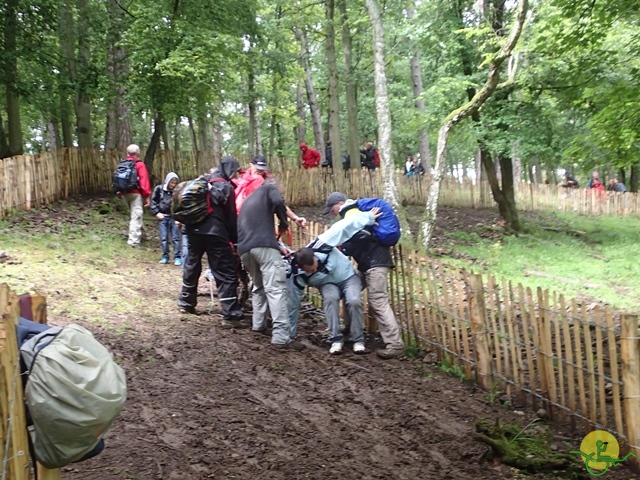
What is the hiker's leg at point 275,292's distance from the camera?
242 inches

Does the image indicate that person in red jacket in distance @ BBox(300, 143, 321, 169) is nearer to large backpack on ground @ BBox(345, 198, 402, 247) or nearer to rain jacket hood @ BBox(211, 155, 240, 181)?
rain jacket hood @ BBox(211, 155, 240, 181)

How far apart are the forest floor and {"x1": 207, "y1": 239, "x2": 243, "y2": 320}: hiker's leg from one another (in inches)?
10.8

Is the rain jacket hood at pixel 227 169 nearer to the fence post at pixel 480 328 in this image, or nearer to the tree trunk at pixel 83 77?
the fence post at pixel 480 328

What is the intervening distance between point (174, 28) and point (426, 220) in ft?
23.6

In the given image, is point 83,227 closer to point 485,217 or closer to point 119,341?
point 119,341

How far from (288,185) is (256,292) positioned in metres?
11.4

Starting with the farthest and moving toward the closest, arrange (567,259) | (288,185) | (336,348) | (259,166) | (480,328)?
(288,185) < (567,259) < (259,166) < (336,348) < (480,328)

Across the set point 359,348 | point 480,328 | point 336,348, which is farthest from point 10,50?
point 480,328

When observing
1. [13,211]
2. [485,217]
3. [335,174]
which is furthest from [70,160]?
[485,217]

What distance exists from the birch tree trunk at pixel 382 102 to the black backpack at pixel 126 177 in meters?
4.90

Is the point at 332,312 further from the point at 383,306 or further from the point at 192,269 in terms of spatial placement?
the point at 192,269

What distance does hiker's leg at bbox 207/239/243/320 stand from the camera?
6.66 metres

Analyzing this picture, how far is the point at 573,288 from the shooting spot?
10188mm

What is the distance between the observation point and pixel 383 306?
20.9 ft
